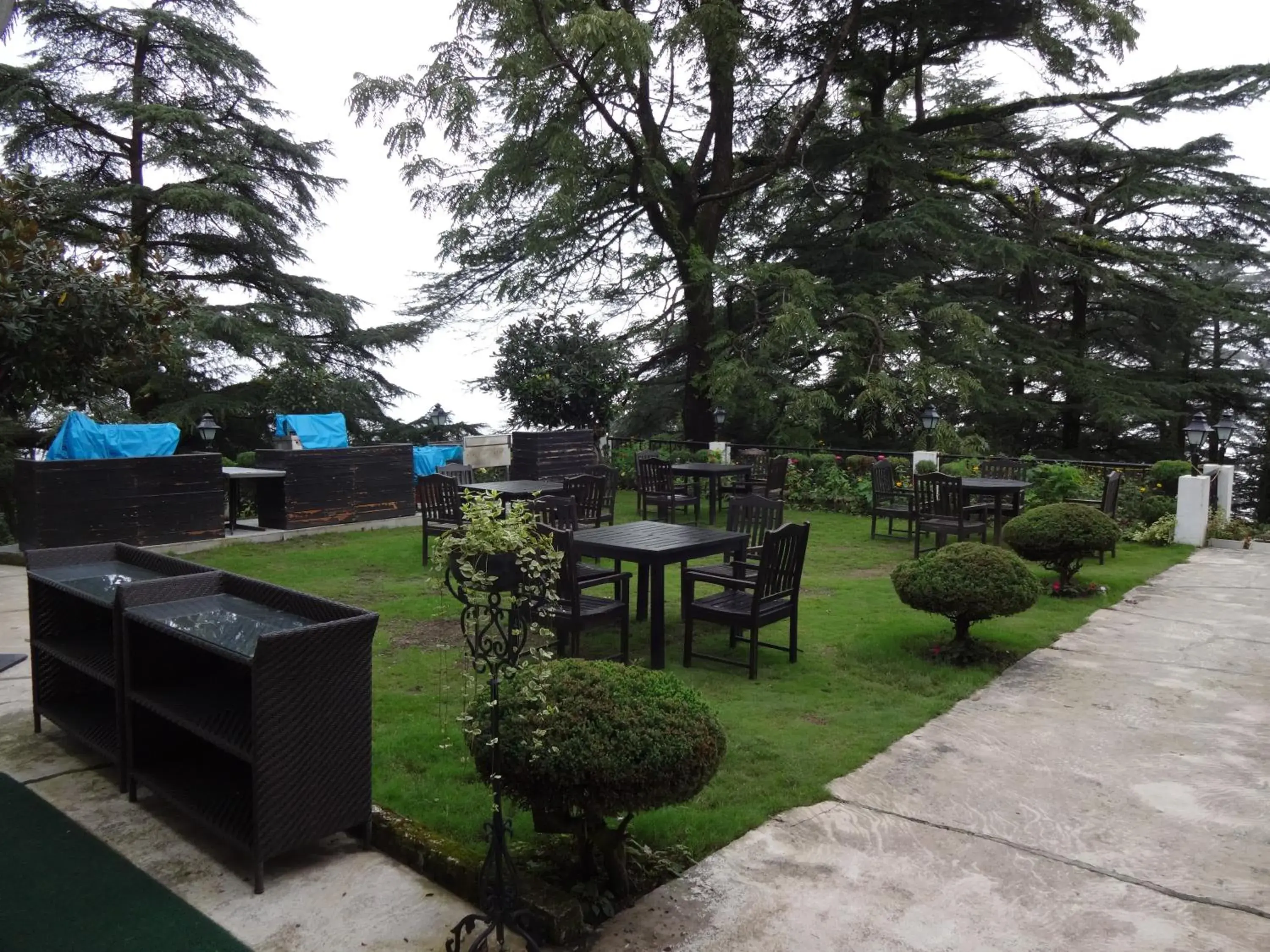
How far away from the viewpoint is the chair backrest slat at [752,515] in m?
6.23

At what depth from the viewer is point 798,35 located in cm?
1811

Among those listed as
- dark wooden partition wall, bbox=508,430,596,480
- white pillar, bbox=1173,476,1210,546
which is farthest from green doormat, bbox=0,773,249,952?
white pillar, bbox=1173,476,1210,546

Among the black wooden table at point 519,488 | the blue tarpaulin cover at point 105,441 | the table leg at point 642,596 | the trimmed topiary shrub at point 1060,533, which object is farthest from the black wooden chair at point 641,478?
the blue tarpaulin cover at point 105,441

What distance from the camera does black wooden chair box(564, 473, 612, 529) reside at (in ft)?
28.0

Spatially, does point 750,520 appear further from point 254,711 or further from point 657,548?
point 254,711

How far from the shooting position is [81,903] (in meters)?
2.64

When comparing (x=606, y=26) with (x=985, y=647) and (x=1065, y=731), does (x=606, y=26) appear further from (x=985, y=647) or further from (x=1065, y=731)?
(x=1065, y=731)

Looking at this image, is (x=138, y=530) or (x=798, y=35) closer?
(x=138, y=530)

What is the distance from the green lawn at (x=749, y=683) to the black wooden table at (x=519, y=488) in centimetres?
104

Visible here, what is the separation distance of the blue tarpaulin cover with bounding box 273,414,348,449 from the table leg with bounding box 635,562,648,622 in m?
6.74

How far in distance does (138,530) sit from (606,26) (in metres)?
9.47

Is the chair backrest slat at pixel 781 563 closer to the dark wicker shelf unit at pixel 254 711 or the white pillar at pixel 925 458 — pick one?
the dark wicker shelf unit at pixel 254 711

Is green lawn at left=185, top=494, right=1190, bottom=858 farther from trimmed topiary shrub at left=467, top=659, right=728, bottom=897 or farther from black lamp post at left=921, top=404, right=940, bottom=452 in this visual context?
black lamp post at left=921, top=404, right=940, bottom=452

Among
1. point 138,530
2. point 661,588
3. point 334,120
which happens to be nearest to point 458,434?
point 334,120
